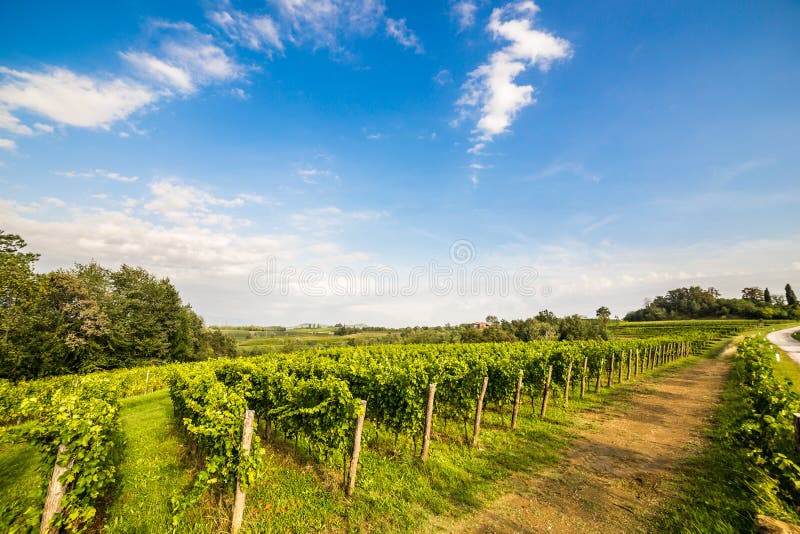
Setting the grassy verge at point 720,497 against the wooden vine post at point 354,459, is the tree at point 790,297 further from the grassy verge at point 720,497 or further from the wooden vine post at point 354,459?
the wooden vine post at point 354,459

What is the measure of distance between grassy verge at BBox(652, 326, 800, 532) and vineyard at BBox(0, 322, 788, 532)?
4331mm

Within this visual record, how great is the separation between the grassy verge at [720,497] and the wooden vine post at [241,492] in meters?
7.80

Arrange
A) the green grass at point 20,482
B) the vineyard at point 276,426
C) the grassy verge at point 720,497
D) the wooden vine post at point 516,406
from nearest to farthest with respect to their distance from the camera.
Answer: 1. the green grass at point 20,482
2. the vineyard at point 276,426
3. the grassy verge at point 720,497
4. the wooden vine post at point 516,406

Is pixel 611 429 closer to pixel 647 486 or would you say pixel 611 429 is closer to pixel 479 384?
pixel 647 486

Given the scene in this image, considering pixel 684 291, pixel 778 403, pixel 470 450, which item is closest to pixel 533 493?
pixel 470 450

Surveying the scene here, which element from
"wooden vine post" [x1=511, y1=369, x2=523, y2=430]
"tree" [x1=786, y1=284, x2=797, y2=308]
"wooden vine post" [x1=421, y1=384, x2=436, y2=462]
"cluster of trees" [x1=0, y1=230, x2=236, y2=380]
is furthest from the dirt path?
"tree" [x1=786, y1=284, x2=797, y2=308]

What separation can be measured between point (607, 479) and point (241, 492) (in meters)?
8.61

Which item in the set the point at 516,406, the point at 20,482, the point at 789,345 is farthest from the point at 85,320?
the point at 789,345

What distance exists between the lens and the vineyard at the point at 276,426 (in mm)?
4867

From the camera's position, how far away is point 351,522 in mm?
5934

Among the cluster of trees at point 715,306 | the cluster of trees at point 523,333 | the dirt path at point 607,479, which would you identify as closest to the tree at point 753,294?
the cluster of trees at point 715,306

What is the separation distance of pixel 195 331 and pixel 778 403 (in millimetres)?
70528

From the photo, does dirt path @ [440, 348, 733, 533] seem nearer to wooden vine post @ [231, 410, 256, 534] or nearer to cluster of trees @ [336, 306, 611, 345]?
wooden vine post @ [231, 410, 256, 534]

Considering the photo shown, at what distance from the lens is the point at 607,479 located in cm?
775
